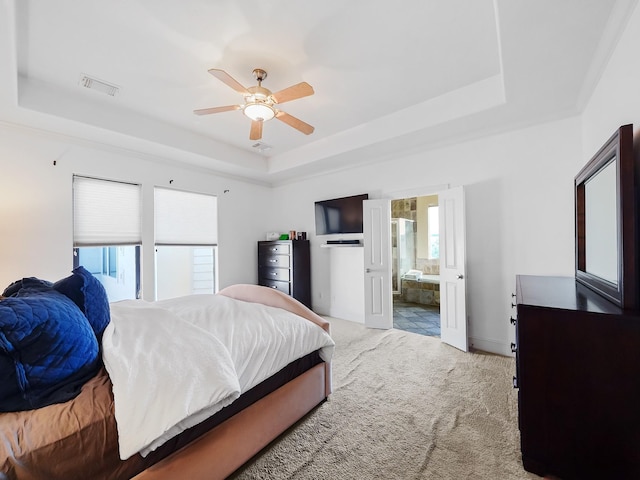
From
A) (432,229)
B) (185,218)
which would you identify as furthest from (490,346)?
(185,218)

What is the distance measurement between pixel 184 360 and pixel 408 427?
158cm

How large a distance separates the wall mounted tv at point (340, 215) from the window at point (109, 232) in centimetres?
276

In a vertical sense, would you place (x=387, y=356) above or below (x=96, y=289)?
below

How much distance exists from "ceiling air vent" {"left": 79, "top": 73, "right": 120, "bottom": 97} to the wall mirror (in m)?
3.90

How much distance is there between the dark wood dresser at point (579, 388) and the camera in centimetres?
122

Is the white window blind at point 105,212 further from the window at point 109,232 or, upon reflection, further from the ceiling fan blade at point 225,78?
the ceiling fan blade at point 225,78

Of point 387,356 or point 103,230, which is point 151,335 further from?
point 103,230

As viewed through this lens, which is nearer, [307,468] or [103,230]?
[307,468]

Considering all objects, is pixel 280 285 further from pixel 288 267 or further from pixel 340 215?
pixel 340 215

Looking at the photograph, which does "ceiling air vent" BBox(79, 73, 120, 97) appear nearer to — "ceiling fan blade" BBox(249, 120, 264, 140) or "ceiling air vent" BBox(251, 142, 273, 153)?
"ceiling fan blade" BBox(249, 120, 264, 140)

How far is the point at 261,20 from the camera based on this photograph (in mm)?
1926

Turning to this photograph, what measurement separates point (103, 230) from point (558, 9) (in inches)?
189

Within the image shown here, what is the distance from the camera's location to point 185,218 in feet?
14.4

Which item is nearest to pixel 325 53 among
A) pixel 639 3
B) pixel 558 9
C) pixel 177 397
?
pixel 558 9
